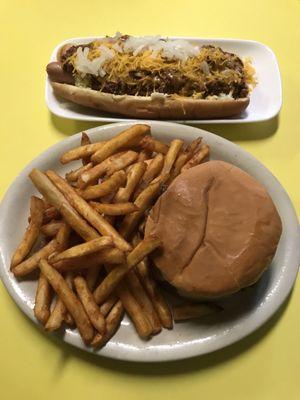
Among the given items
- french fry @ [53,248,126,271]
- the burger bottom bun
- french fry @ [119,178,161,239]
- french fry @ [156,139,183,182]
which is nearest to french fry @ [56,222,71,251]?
french fry @ [53,248,126,271]

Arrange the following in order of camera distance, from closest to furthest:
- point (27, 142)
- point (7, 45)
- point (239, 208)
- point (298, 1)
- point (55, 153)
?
point (239, 208) → point (55, 153) → point (27, 142) → point (7, 45) → point (298, 1)

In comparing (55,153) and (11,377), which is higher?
(55,153)

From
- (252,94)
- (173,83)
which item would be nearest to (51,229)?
(173,83)

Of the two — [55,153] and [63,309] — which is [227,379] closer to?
[63,309]

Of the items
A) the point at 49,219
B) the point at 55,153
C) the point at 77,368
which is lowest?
the point at 77,368

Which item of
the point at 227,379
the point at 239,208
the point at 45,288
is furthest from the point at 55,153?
the point at 227,379

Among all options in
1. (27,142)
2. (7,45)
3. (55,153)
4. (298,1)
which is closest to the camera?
(55,153)

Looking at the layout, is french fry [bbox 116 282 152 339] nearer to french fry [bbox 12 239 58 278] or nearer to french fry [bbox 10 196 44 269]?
french fry [bbox 12 239 58 278]
